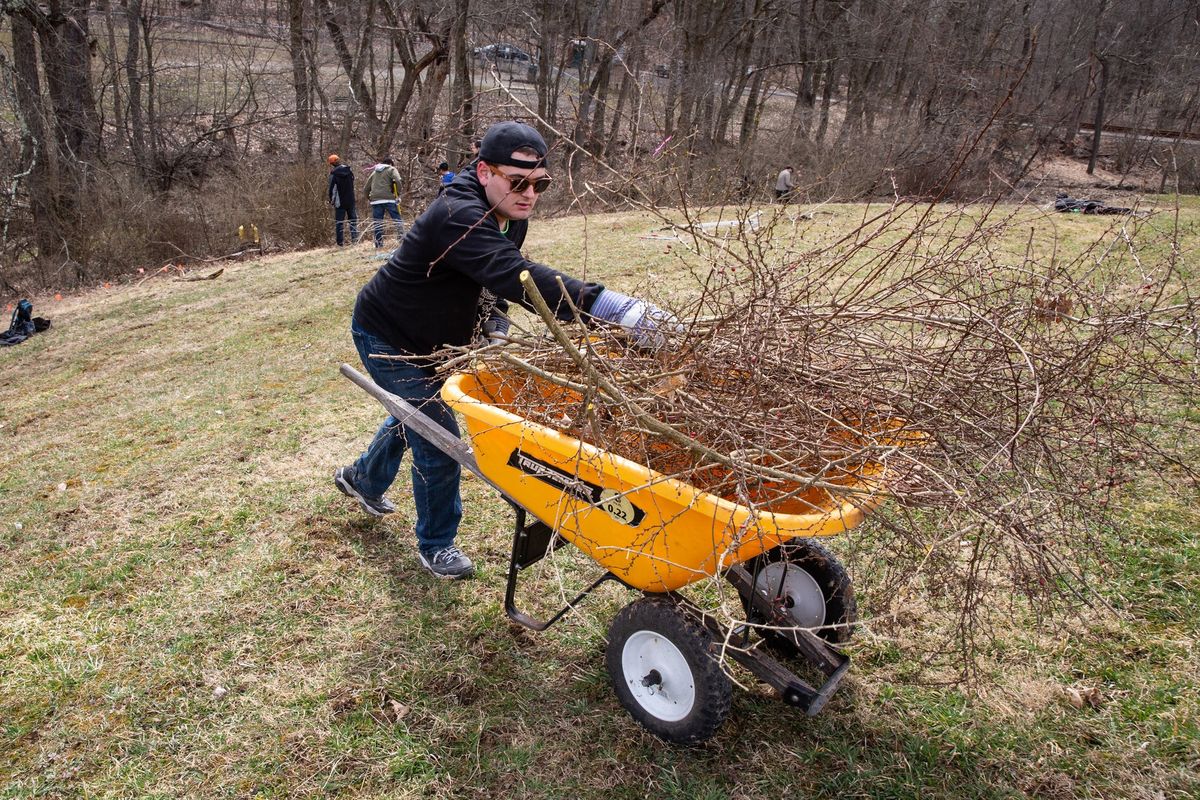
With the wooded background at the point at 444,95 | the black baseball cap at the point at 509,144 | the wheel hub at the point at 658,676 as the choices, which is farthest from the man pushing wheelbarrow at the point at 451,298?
the wooded background at the point at 444,95

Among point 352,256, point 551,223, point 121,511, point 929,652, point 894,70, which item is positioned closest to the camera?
point 929,652

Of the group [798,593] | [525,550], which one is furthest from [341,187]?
[798,593]

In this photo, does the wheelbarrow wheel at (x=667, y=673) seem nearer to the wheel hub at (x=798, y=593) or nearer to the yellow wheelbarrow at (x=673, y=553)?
the yellow wheelbarrow at (x=673, y=553)

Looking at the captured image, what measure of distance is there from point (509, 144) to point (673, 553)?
142 cm

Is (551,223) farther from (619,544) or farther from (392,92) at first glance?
(619,544)

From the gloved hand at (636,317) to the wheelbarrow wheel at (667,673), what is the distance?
77 centimetres

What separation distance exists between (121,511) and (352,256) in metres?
7.93

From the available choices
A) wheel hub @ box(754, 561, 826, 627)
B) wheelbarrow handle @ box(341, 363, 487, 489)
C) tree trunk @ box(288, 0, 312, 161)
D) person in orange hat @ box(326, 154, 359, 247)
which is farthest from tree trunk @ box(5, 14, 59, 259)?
wheel hub @ box(754, 561, 826, 627)

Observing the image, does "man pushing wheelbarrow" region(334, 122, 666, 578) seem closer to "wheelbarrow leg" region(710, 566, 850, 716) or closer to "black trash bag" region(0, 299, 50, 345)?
"wheelbarrow leg" region(710, 566, 850, 716)

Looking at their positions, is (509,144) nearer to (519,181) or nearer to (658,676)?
(519,181)

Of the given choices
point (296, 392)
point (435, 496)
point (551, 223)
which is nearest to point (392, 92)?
point (551, 223)

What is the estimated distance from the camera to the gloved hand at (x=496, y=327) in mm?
2477

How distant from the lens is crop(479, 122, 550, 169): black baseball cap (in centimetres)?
243

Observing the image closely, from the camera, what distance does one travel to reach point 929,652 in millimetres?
2553
